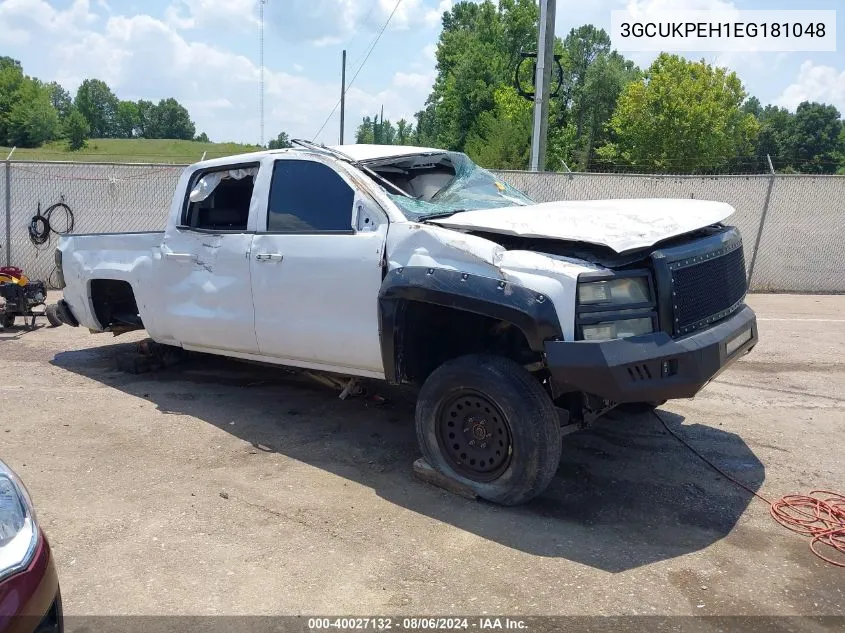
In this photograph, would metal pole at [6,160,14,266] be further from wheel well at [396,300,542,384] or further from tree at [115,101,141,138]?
tree at [115,101,141,138]

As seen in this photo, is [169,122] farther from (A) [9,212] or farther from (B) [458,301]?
(B) [458,301]

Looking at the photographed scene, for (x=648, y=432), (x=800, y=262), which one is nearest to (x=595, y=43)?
(x=800, y=262)

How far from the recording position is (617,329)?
3.81 m

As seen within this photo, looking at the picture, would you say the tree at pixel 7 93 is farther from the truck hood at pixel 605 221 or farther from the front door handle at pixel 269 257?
the truck hood at pixel 605 221

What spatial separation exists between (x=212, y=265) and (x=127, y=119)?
13718 cm

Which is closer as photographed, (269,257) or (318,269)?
(318,269)

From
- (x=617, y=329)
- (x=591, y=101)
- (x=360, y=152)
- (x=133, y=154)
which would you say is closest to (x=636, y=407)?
(x=617, y=329)

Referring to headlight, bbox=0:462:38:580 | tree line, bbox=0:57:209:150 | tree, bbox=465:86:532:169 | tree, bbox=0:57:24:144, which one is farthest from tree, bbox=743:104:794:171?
headlight, bbox=0:462:38:580

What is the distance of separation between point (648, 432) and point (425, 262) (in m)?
2.41

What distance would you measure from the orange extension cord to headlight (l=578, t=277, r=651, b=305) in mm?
1510

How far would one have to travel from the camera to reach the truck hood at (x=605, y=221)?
12.6ft

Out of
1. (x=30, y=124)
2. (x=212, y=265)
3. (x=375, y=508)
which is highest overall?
(x=30, y=124)

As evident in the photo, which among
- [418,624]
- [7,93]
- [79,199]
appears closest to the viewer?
[418,624]

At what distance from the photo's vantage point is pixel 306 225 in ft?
16.5
